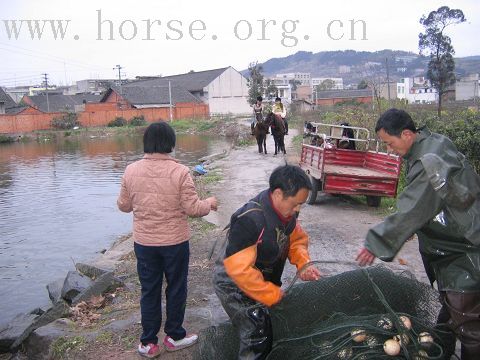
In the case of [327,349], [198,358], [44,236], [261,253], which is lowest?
[44,236]

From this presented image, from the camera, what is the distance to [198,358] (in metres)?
Result: 3.35

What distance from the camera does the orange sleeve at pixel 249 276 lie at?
9.35 ft

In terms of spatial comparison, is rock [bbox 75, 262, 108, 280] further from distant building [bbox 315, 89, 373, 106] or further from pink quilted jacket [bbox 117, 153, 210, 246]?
distant building [bbox 315, 89, 373, 106]

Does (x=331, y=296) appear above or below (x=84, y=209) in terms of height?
above

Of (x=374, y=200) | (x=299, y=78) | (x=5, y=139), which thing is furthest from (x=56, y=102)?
(x=299, y=78)

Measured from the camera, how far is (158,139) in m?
3.88

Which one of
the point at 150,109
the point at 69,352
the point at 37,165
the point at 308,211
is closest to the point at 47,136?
the point at 150,109

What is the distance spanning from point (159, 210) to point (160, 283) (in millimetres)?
632

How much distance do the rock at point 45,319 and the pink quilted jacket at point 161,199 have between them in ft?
8.39

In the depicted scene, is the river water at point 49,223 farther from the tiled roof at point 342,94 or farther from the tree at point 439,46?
the tiled roof at point 342,94

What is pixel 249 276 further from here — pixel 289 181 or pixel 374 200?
pixel 374 200

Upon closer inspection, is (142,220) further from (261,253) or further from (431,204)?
(431,204)

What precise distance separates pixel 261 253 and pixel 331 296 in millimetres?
748

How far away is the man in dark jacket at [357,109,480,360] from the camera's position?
9.52 feet
